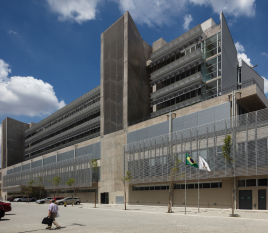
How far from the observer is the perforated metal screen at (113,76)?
2178 inches

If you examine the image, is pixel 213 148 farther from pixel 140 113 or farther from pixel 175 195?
pixel 140 113

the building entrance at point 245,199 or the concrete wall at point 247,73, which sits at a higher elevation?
the concrete wall at point 247,73

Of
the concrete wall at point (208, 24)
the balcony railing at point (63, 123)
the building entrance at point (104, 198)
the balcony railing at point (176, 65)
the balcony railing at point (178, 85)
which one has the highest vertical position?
the concrete wall at point (208, 24)

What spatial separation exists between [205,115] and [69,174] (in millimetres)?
41692

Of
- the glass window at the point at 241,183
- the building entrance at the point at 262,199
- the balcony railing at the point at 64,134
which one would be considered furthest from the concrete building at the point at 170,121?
the balcony railing at the point at 64,134

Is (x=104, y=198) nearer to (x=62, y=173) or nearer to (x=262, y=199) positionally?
(x=62, y=173)

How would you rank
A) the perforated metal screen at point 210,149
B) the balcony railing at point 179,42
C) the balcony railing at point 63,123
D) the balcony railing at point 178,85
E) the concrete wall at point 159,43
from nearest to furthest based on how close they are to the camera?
the perforated metal screen at point 210,149 → the balcony railing at point 178,85 → the balcony railing at point 179,42 → the concrete wall at point 159,43 → the balcony railing at point 63,123

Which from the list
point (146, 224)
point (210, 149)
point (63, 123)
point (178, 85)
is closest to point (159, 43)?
point (178, 85)

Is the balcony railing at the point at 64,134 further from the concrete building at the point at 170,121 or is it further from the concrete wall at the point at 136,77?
the concrete wall at the point at 136,77

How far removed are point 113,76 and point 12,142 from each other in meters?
79.9

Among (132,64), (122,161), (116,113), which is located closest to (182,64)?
(132,64)

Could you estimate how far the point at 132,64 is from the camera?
55844 mm

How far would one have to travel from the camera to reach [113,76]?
189ft

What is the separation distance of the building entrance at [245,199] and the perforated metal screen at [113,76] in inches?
1065
